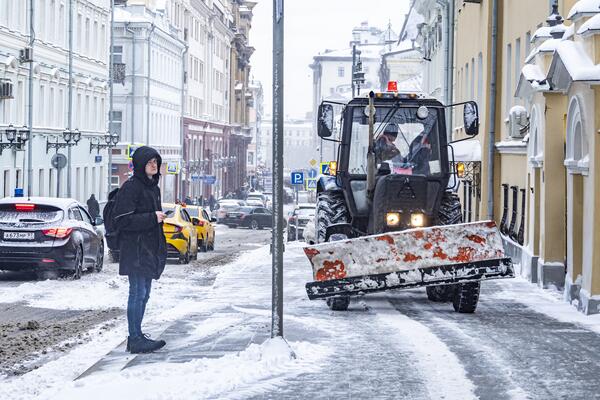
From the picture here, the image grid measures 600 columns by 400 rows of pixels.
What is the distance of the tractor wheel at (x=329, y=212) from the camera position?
677 inches

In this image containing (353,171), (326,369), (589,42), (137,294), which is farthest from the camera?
(353,171)

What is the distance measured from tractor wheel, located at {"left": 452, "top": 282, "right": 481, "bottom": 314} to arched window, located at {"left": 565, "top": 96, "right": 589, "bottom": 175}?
1.99 metres

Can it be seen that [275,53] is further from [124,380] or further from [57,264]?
[57,264]

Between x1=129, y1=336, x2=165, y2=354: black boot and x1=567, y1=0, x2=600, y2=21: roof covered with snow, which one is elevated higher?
x1=567, y1=0, x2=600, y2=21: roof covered with snow

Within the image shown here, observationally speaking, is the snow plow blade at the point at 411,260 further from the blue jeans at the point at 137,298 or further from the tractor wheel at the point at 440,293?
the blue jeans at the point at 137,298

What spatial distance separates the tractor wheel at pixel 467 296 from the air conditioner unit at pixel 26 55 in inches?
1249

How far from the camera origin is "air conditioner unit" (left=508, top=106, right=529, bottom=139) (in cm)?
2497

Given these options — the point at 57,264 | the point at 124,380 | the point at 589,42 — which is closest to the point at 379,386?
the point at 124,380

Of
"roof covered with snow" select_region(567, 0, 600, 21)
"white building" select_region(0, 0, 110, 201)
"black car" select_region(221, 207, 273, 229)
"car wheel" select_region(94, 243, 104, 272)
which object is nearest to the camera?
"roof covered with snow" select_region(567, 0, 600, 21)

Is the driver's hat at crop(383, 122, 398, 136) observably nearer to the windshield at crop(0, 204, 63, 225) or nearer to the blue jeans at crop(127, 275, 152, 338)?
the windshield at crop(0, 204, 63, 225)

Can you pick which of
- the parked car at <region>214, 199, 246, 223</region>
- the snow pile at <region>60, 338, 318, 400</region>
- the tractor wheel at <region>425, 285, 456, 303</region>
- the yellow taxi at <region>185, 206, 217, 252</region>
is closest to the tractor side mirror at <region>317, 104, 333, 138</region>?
the tractor wheel at <region>425, 285, 456, 303</region>

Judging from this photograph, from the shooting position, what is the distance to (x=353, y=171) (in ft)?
58.7

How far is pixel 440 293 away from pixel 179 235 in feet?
42.1

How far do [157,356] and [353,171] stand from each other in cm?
743
